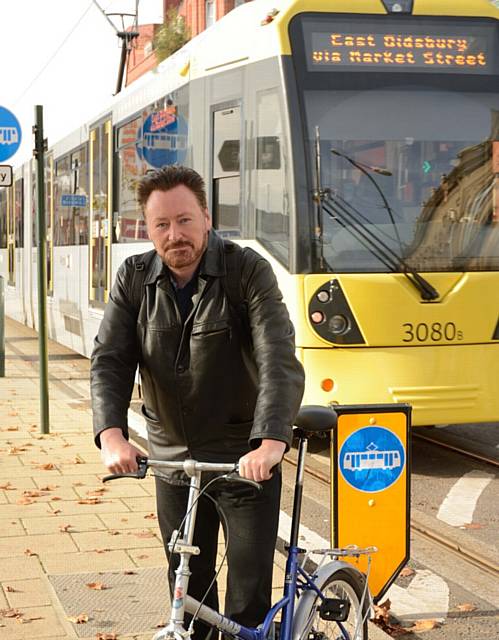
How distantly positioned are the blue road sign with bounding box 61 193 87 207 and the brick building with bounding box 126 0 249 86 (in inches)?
898

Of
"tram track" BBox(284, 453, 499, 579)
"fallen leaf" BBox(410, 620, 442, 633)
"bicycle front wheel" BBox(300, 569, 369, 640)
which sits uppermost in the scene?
"bicycle front wheel" BBox(300, 569, 369, 640)

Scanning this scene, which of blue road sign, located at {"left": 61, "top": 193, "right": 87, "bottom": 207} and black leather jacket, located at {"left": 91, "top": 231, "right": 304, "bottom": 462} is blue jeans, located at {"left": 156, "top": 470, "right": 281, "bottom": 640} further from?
blue road sign, located at {"left": 61, "top": 193, "right": 87, "bottom": 207}

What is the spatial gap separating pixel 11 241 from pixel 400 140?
18.1 meters

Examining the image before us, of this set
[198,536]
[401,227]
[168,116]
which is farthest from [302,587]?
[168,116]

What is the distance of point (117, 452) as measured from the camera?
129 inches

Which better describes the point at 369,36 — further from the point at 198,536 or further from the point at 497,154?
the point at 198,536

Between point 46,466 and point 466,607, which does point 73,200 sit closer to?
point 46,466

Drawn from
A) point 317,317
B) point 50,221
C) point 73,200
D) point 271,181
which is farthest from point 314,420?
point 50,221

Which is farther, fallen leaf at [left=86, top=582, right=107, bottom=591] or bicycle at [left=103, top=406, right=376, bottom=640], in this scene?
fallen leaf at [left=86, top=582, right=107, bottom=591]

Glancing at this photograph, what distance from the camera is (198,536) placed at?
3756 mm

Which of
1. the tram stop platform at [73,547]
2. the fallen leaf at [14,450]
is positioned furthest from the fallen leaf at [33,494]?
the fallen leaf at [14,450]

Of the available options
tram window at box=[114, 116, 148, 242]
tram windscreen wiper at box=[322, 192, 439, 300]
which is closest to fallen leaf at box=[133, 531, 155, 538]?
tram windscreen wiper at box=[322, 192, 439, 300]

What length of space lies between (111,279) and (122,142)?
157 centimetres

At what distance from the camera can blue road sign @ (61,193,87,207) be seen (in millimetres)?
15820
